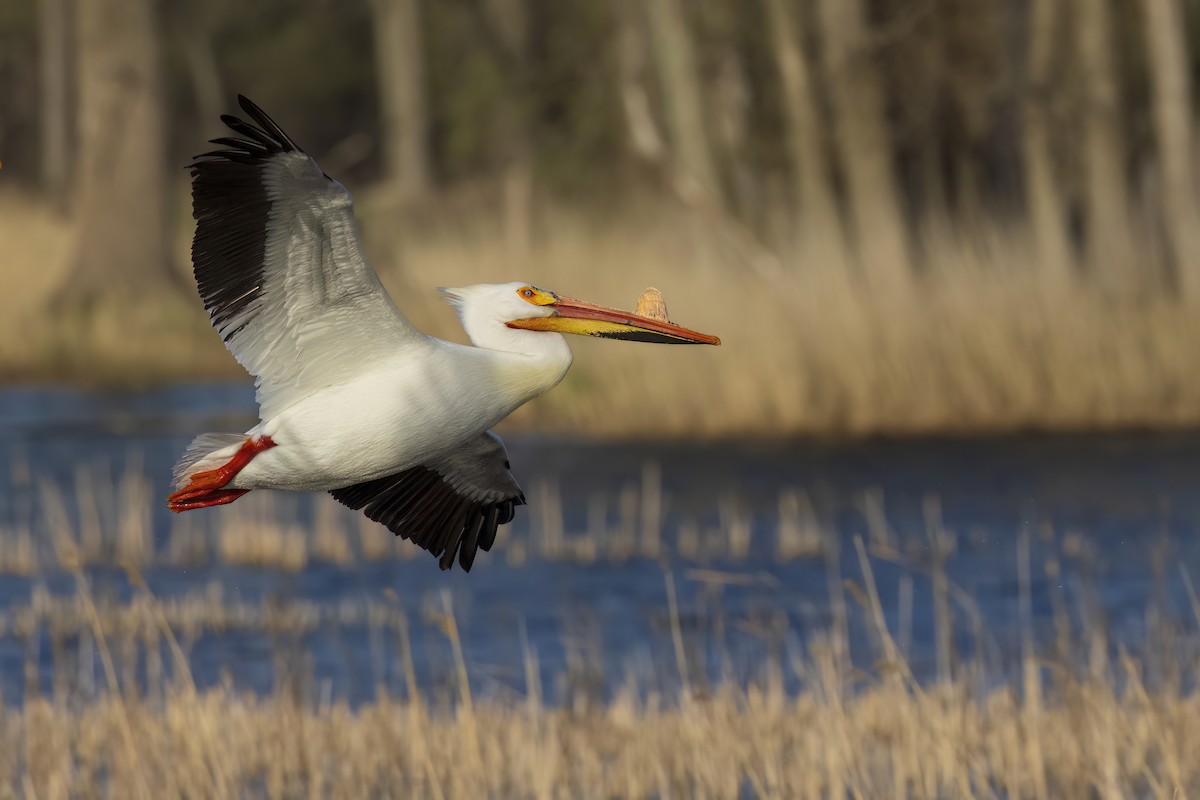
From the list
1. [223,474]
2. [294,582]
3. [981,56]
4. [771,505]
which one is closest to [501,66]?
[981,56]

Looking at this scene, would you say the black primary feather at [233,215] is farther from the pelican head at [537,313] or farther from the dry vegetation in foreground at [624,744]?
the dry vegetation in foreground at [624,744]

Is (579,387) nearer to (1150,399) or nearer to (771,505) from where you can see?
(771,505)

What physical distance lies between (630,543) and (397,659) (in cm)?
351

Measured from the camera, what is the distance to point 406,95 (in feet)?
145

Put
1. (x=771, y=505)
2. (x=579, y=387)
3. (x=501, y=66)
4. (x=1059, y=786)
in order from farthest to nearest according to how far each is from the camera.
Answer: (x=501, y=66) < (x=579, y=387) < (x=771, y=505) < (x=1059, y=786)

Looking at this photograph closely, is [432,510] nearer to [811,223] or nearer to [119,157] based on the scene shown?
[811,223]

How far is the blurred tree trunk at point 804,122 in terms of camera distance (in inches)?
853

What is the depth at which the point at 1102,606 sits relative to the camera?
1366 cm

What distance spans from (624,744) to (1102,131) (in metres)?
14.5

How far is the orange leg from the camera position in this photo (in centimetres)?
459

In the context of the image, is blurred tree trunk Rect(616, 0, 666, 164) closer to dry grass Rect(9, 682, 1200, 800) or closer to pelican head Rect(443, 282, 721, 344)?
dry grass Rect(9, 682, 1200, 800)

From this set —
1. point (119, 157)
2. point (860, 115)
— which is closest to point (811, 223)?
point (860, 115)

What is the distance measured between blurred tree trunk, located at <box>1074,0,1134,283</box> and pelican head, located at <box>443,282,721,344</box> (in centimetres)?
1725

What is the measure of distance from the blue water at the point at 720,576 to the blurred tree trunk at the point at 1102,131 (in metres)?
3.19
